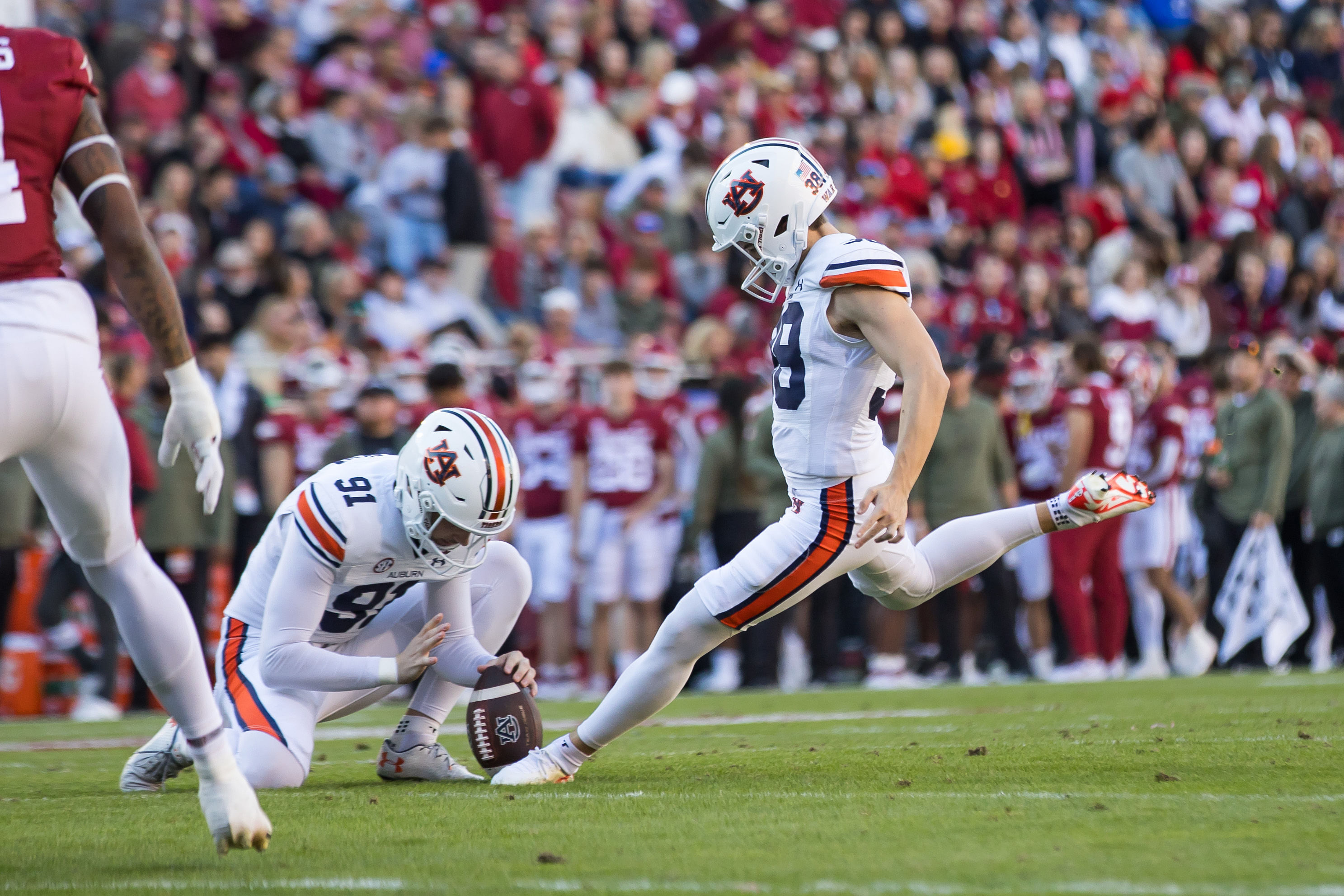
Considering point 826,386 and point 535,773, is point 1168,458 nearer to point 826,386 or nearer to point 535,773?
point 826,386

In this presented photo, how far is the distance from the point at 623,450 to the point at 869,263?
19.8 ft

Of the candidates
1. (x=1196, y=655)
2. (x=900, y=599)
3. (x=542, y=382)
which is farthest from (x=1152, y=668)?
(x=900, y=599)

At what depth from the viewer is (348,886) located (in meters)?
3.15

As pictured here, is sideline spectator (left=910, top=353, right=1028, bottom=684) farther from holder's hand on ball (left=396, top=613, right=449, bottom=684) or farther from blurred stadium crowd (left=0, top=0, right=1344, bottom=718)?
holder's hand on ball (left=396, top=613, right=449, bottom=684)

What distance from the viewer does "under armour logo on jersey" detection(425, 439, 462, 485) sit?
464 cm

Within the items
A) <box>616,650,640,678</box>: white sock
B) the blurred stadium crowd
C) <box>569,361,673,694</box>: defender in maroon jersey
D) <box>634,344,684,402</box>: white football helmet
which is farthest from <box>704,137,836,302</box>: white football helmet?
<box>634,344,684,402</box>: white football helmet

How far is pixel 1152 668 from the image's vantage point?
1044cm

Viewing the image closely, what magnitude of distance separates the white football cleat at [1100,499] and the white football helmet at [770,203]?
1.11 metres

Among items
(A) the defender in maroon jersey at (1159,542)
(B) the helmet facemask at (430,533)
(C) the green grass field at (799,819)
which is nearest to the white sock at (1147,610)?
(A) the defender in maroon jersey at (1159,542)

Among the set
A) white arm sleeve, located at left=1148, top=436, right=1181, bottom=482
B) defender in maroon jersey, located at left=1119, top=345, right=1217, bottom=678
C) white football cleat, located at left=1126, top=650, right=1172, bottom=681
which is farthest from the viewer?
white arm sleeve, located at left=1148, top=436, right=1181, bottom=482

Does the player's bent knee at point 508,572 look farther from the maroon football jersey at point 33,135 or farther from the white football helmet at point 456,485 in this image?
the maroon football jersey at point 33,135

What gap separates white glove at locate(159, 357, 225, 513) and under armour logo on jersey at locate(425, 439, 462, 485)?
3.67 ft

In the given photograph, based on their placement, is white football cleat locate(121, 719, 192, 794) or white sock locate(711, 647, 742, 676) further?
white sock locate(711, 647, 742, 676)

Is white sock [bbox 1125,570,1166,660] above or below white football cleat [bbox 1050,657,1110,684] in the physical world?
above
